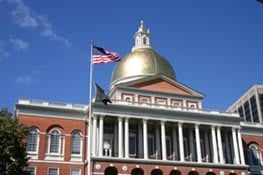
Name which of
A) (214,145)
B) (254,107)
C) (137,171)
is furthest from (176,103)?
(254,107)

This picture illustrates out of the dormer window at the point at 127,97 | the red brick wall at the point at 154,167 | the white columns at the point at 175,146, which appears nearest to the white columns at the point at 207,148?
the red brick wall at the point at 154,167

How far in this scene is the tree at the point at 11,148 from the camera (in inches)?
1533

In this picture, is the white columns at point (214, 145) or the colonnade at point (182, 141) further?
the white columns at point (214, 145)

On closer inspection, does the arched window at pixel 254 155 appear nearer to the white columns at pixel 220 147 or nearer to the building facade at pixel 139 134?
the building facade at pixel 139 134

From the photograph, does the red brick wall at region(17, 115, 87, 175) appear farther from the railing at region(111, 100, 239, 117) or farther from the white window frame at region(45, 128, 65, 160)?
the railing at region(111, 100, 239, 117)

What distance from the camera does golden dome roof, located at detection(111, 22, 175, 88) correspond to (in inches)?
2552

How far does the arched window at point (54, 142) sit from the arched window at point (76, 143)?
198 cm

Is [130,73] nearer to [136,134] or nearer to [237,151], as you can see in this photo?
[136,134]

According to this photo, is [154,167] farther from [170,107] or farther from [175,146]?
[170,107]

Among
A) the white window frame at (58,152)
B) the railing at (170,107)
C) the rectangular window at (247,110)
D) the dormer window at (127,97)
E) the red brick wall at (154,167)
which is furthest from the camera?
the rectangular window at (247,110)

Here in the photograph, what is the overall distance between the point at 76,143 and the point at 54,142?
2.93 m

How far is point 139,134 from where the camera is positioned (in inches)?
2199

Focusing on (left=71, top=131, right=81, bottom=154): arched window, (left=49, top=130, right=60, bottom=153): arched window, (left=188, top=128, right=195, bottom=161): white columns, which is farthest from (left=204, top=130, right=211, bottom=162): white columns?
(left=49, top=130, right=60, bottom=153): arched window

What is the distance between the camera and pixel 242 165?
56594 mm
